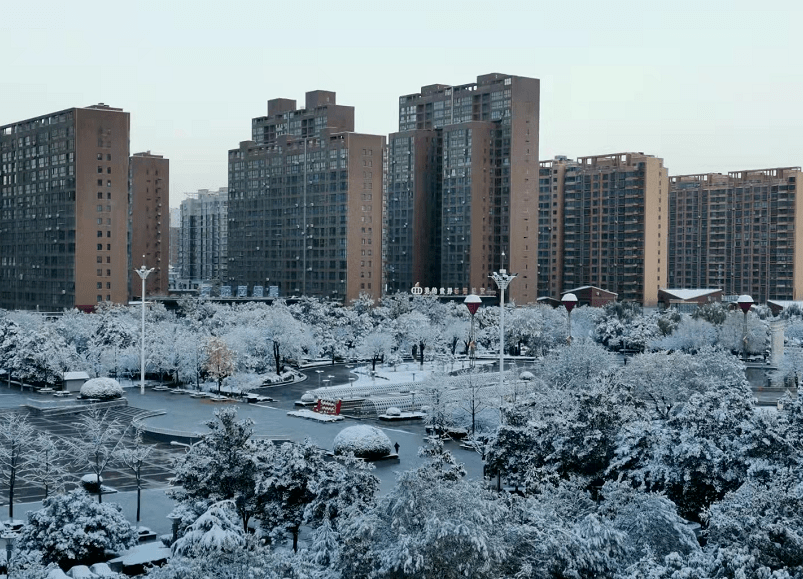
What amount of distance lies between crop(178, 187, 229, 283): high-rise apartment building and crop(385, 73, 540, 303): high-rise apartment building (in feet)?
231

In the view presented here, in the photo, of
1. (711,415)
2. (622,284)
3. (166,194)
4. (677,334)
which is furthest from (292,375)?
(166,194)

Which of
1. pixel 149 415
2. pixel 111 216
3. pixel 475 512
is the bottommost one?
pixel 149 415

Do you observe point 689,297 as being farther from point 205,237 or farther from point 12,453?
point 205,237

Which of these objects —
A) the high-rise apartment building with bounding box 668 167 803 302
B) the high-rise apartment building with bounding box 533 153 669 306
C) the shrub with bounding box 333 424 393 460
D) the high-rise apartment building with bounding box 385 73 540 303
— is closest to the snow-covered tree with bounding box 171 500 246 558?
the shrub with bounding box 333 424 393 460

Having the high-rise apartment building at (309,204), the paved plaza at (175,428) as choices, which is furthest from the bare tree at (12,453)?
the high-rise apartment building at (309,204)

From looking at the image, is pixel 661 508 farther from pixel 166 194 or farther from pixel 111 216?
pixel 166 194

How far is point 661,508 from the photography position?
19.2 m

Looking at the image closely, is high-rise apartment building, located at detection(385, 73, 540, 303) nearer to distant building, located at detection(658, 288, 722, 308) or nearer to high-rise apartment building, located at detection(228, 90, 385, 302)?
high-rise apartment building, located at detection(228, 90, 385, 302)

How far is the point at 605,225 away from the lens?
125 m

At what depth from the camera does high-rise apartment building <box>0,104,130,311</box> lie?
90938mm

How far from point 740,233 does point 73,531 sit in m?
127

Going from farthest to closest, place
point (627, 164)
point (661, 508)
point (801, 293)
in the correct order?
point (801, 293) → point (627, 164) → point (661, 508)

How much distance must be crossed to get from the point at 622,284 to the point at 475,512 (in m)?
110

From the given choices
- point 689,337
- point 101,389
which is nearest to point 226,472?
point 101,389
